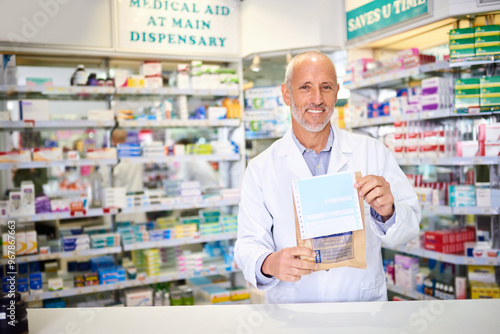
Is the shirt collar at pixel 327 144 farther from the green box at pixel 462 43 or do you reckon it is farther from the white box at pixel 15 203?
the white box at pixel 15 203

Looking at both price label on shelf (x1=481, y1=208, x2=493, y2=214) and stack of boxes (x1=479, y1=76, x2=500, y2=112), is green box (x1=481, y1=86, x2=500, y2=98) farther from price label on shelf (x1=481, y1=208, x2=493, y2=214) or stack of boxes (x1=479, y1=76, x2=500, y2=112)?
price label on shelf (x1=481, y1=208, x2=493, y2=214)

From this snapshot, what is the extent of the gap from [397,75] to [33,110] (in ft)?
11.7

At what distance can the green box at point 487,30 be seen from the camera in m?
3.70

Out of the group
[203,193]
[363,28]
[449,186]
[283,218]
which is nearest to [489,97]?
[449,186]

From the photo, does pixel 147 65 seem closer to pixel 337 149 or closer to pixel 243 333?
pixel 337 149

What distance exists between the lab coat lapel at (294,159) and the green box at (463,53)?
2.42 meters

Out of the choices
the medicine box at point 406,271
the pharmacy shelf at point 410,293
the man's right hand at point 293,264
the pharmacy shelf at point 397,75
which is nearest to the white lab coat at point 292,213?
the man's right hand at point 293,264

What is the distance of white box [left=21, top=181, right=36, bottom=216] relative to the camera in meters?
4.19

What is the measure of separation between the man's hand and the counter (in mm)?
403

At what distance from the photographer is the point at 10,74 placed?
4328 millimetres

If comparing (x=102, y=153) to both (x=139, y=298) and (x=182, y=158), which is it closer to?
(x=182, y=158)

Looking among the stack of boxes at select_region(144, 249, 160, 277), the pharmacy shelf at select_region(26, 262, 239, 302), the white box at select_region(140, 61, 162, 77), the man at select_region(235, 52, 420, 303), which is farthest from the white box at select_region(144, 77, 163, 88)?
the man at select_region(235, 52, 420, 303)

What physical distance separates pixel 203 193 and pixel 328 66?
3.46 meters

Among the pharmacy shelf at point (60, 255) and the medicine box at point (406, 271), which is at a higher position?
the pharmacy shelf at point (60, 255)
